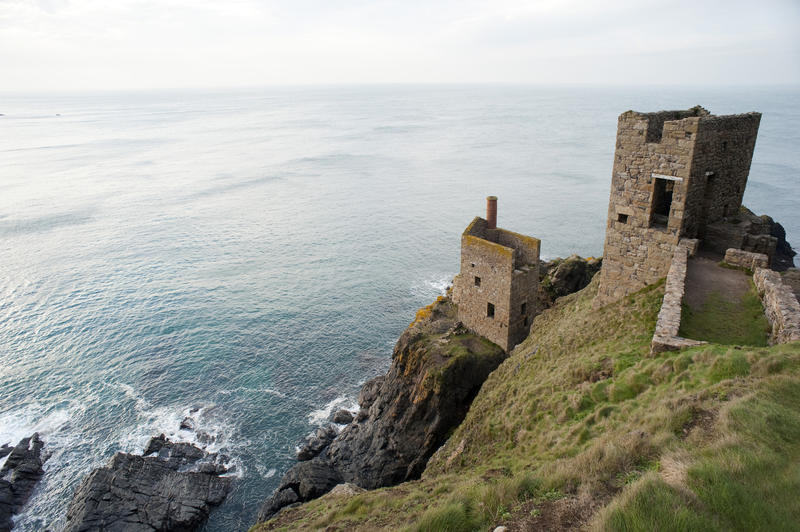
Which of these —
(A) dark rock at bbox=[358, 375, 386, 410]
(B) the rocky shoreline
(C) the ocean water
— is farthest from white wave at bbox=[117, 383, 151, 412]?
(A) dark rock at bbox=[358, 375, 386, 410]

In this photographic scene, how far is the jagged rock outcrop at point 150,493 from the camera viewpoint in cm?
2739

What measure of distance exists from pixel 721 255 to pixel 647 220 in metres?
3.75

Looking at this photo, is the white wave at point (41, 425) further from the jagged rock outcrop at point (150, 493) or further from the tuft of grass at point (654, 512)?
the tuft of grass at point (654, 512)

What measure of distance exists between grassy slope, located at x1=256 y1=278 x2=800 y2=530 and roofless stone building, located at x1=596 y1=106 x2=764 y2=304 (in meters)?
2.40

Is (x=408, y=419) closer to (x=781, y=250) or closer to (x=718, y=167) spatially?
(x=718, y=167)

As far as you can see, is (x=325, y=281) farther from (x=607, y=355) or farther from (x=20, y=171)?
(x=20, y=171)

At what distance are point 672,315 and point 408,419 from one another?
59.0 ft

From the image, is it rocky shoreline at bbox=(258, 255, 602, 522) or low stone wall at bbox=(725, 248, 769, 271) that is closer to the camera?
low stone wall at bbox=(725, 248, 769, 271)

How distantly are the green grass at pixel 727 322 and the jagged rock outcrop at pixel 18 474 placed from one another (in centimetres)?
3833

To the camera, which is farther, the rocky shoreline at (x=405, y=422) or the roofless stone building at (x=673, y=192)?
the rocky shoreline at (x=405, y=422)

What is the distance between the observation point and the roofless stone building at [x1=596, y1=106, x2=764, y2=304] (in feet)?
62.4

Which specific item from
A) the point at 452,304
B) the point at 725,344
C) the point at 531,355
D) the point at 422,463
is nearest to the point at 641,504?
the point at 725,344

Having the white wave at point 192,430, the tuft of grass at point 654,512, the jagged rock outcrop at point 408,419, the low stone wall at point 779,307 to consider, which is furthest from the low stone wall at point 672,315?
the white wave at point 192,430

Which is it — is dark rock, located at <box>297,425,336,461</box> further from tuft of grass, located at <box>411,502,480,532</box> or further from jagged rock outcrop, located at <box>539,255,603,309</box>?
tuft of grass, located at <box>411,502,480,532</box>
